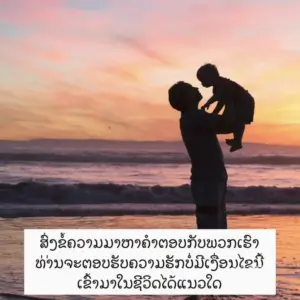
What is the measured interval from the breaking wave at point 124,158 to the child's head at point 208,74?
1371cm

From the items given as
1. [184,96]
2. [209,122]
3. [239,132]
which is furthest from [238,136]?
[184,96]

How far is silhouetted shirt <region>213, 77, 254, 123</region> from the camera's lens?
10.1 ft

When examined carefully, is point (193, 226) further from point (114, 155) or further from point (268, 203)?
point (114, 155)

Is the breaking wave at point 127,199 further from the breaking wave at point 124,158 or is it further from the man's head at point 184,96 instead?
the man's head at point 184,96

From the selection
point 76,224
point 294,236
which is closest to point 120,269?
point 294,236

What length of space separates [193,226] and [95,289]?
3.57 metres

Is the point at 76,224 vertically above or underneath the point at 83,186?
underneath

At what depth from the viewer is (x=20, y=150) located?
53.9ft

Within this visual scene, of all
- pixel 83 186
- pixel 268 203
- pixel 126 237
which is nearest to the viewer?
pixel 126 237

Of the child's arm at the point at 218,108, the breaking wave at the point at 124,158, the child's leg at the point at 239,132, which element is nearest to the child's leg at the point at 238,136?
the child's leg at the point at 239,132

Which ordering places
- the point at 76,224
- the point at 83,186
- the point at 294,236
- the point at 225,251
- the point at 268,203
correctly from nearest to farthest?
the point at 225,251, the point at 294,236, the point at 76,224, the point at 268,203, the point at 83,186

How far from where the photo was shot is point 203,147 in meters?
3.17

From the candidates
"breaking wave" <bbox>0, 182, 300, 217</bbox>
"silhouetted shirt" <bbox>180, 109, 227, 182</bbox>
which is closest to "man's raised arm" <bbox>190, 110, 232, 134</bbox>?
"silhouetted shirt" <bbox>180, 109, 227, 182</bbox>

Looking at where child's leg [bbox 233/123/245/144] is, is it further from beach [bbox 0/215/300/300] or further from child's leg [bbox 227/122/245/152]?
beach [bbox 0/215/300/300]
